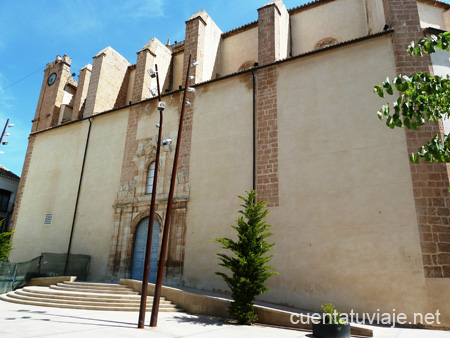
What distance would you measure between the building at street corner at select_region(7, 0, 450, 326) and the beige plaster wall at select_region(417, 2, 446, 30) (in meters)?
0.10

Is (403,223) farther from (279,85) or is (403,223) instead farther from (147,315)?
(147,315)

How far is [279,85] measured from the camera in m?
11.5

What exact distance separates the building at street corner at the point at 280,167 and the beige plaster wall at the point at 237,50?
62 millimetres

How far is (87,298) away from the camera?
9047mm

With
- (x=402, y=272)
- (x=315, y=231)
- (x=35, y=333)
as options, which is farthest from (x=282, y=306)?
(x=35, y=333)

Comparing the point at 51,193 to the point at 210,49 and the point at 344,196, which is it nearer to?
the point at 210,49

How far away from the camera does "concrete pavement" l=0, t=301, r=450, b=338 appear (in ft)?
19.5

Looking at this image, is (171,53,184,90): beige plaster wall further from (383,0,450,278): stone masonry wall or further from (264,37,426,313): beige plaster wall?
(383,0,450,278): stone masonry wall

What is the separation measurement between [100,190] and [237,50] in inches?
322

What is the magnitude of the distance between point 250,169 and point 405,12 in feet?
21.0

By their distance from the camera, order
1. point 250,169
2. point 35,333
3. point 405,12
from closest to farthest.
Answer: point 35,333, point 405,12, point 250,169

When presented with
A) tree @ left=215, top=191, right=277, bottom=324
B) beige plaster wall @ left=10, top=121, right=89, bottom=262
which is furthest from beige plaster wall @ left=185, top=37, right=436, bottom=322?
beige plaster wall @ left=10, top=121, right=89, bottom=262

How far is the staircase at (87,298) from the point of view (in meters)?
8.80

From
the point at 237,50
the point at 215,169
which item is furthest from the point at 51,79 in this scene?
the point at 215,169
